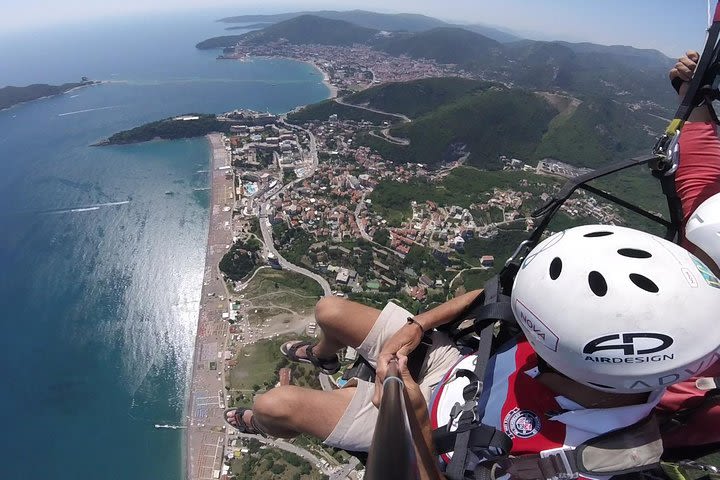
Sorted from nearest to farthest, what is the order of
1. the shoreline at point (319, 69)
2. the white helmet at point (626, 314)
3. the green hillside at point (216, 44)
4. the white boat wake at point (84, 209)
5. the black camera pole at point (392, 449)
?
the black camera pole at point (392, 449) → the white helmet at point (626, 314) → the white boat wake at point (84, 209) → the shoreline at point (319, 69) → the green hillside at point (216, 44)

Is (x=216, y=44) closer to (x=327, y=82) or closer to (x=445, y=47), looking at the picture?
Result: (x=327, y=82)

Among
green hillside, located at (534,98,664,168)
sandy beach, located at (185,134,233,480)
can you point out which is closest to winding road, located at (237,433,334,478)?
sandy beach, located at (185,134,233,480)

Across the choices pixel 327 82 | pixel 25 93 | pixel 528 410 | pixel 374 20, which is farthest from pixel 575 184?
pixel 374 20

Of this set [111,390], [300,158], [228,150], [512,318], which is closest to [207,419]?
[111,390]

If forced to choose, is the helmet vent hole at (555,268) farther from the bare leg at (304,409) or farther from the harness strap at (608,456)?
the bare leg at (304,409)

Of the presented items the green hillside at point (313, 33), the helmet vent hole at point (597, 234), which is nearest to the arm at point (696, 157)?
the helmet vent hole at point (597, 234)

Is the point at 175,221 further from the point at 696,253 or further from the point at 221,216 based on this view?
the point at 696,253
